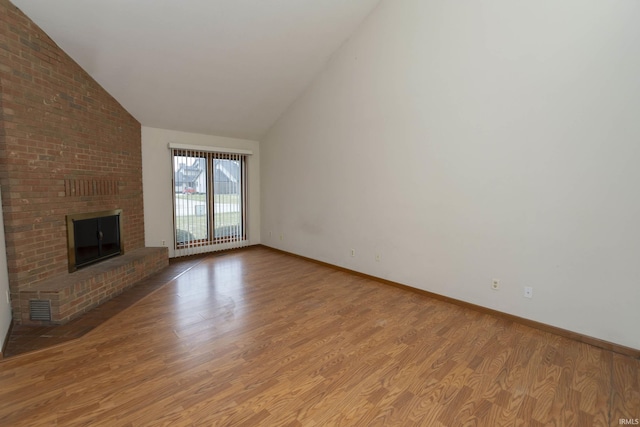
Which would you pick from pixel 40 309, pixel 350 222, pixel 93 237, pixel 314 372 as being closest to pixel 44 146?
pixel 93 237

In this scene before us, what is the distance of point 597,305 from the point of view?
8.70ft

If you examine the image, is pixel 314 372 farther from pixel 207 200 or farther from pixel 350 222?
pixel 207 200

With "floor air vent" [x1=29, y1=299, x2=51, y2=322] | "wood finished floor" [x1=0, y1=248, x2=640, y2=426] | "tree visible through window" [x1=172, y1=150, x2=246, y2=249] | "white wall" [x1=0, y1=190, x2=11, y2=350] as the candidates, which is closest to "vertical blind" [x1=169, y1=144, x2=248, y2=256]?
"tree visible through window" [x1=172, y1=150, x2=246, y2=249]

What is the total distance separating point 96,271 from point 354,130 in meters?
3.88

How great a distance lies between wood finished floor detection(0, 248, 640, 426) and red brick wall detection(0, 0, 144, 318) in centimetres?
114

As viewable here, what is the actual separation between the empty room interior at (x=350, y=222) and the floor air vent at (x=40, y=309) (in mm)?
21

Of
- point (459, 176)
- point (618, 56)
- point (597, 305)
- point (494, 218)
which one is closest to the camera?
point (618, 56)

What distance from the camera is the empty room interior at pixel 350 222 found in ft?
6.77

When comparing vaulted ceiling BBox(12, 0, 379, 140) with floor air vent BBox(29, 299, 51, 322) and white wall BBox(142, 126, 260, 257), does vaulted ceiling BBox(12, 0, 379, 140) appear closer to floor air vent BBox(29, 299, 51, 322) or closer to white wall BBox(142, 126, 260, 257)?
white wall BBox(142, 126, 260, 257)

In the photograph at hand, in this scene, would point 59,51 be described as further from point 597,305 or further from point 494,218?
point 597,305

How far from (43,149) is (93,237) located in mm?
1253

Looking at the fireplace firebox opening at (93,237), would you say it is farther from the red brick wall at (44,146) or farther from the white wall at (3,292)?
the white wall at (3,292)

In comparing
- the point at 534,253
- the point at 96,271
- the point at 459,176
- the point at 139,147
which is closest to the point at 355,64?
the point at 459,176

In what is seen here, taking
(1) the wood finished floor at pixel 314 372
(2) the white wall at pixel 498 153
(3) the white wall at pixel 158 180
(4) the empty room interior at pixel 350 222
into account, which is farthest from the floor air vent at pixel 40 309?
(2) the white wall at pixel 498 153
